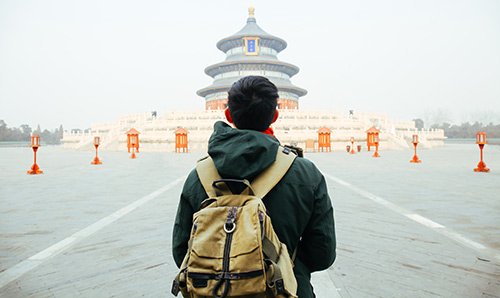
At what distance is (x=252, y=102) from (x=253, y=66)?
1849 inches

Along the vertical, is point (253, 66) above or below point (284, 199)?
above

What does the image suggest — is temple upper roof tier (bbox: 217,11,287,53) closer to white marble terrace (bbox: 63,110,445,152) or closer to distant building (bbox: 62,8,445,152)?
distant building (bbox: 62,8,445,152)

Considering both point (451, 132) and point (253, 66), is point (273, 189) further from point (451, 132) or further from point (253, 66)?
point (451, 132)

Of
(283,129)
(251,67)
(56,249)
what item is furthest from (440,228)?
(251,67)

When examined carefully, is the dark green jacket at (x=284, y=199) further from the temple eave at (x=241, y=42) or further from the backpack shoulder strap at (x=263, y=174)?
the temple eave at (x=241, y=42)

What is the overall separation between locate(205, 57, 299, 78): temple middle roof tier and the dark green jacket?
4573 centimetres

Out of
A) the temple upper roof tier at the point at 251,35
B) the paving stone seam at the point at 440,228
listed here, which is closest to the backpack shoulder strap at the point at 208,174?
the paving stone seam at the point at 440,228

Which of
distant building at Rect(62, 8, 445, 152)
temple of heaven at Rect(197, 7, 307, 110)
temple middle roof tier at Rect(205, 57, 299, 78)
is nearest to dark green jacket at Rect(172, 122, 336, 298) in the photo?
distant building at Rect(62, 8, 445, 152)

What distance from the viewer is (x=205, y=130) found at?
32.2 meters

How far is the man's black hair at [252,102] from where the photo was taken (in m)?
1.81

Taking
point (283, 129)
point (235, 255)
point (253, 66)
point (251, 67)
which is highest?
point (253, 66)

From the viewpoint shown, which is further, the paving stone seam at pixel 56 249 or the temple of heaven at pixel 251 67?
the temple of heaven at pixel 251 67

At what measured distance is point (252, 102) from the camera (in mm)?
1809

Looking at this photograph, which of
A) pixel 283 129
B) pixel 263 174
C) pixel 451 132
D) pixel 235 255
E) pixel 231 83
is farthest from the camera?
pixel 451 132
